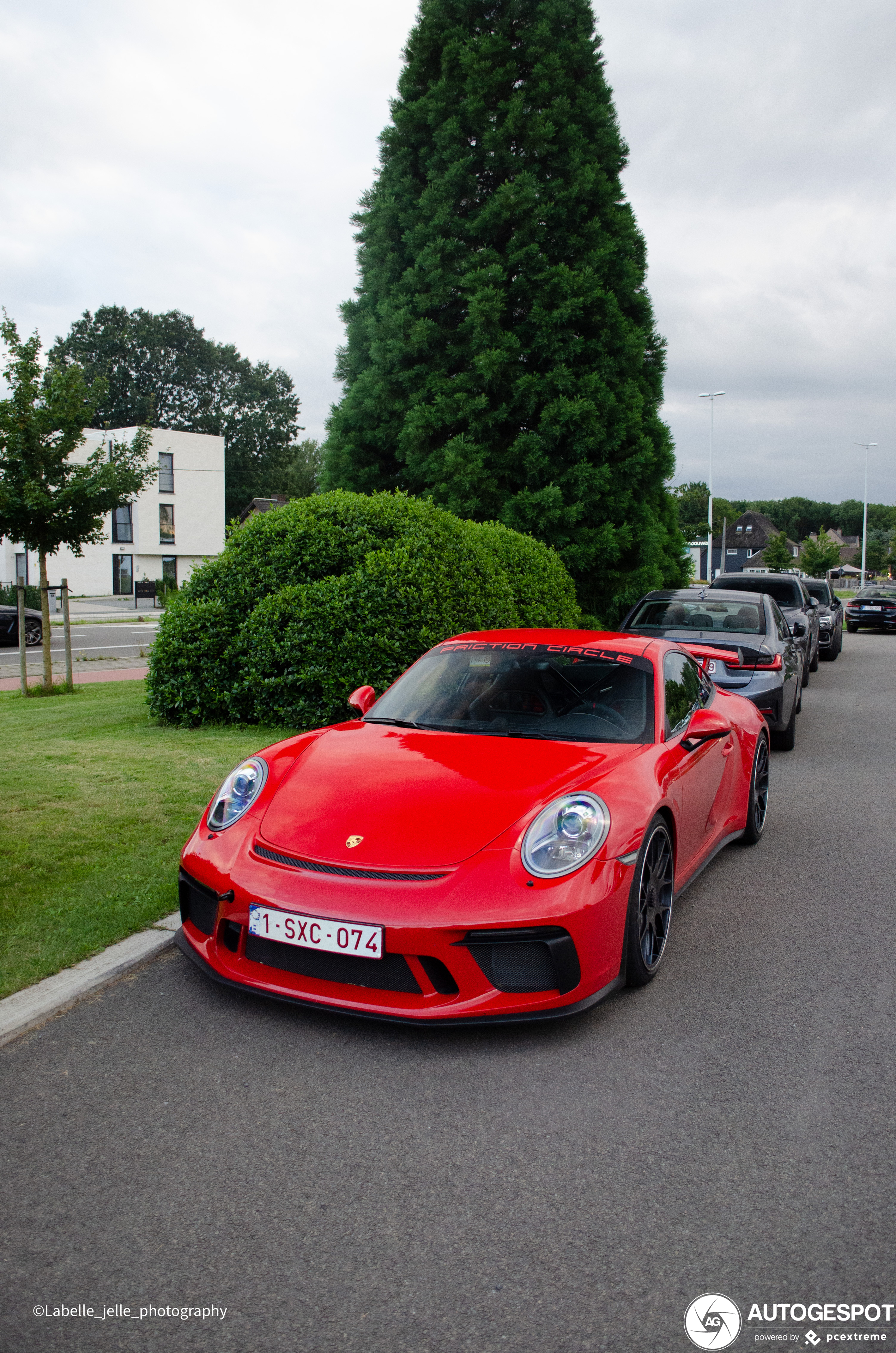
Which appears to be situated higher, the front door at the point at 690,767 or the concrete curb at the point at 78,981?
the front door at the point at 690,767

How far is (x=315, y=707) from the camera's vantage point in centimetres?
944

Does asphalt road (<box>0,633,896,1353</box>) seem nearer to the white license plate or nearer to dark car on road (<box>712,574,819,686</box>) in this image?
the white license plate

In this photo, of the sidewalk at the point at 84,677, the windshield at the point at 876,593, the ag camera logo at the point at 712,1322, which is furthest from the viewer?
the windshield at the point at 876,593

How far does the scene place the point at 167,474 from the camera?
184 feet

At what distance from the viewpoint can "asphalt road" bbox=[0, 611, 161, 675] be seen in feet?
69.8

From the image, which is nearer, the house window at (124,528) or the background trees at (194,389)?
the house window at (124,528)

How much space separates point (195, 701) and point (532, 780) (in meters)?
6.74

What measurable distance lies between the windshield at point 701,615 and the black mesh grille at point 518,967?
6.99 m

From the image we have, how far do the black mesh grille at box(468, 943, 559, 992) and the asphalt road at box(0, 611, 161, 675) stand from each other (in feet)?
47.3

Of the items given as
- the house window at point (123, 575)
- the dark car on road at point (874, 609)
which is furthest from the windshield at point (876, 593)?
the house window at point (123, 575)

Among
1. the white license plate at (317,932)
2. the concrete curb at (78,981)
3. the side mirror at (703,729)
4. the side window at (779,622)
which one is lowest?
the concrete curb at (78,981)

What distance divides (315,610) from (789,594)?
9.63 meters

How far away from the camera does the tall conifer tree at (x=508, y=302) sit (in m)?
15.8

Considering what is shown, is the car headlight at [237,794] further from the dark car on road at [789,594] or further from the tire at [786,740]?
the dark car on road at [789,594]
